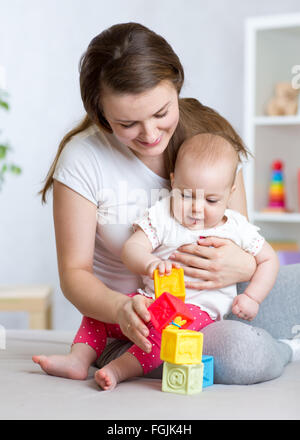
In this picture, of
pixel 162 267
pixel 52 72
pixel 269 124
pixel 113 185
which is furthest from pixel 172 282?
pixel 52 72

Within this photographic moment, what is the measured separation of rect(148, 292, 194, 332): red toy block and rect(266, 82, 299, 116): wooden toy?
2.00 metres

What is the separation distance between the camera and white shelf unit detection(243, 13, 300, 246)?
9.25 ft

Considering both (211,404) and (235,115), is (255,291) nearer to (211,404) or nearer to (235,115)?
(211,404)

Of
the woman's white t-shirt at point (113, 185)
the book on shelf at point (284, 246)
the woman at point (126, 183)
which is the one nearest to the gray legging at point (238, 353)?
the woman at point (126, 183)

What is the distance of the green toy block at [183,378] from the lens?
3.44ft

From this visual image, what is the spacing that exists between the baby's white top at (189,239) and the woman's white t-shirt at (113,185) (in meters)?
0.07

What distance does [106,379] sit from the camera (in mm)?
1085

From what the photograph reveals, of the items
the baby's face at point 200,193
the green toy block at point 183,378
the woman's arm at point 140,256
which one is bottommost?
the green toy block at point 183,378

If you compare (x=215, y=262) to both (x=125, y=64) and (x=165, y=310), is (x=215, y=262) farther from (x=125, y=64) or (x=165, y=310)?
(x=125, y=64)

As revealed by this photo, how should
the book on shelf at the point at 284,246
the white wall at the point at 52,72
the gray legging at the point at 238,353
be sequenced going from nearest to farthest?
the gray legging at the point at 238,353
the book on shelf at the point at 284,246
the white wall at the point at 52,72

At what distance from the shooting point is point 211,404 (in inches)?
38.7

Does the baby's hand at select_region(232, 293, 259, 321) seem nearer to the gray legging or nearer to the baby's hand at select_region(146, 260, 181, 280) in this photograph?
the gray legging

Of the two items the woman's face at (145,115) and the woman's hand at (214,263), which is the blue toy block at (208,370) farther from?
the woman's face at (145,115)
